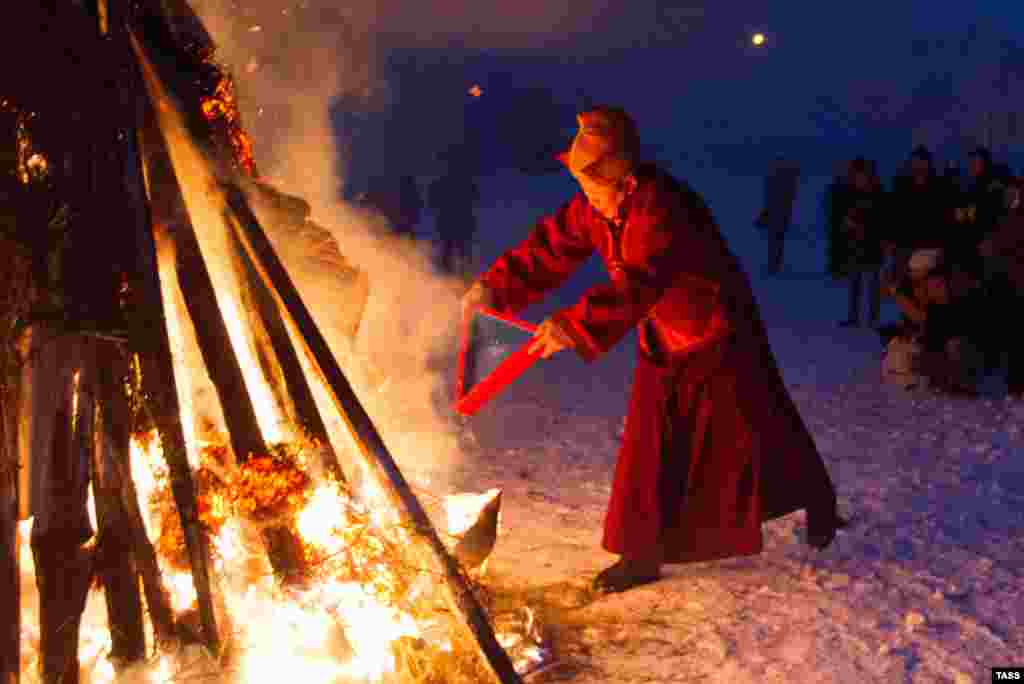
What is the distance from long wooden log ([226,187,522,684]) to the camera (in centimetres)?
320

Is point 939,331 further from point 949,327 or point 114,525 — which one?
point 114,525

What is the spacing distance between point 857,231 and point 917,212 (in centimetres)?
115

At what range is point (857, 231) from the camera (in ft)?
35.8

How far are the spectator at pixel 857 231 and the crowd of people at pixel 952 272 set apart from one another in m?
0.13

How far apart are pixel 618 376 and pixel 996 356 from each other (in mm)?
3191

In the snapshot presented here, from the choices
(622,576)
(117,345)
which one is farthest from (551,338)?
(117,345)

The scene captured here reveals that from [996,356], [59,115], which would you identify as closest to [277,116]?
[59,115]

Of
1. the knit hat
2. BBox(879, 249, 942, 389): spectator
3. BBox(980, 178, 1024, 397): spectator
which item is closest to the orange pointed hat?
BBox(879, 249, 942, 389): spectator

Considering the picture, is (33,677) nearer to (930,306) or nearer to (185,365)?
(185,365)

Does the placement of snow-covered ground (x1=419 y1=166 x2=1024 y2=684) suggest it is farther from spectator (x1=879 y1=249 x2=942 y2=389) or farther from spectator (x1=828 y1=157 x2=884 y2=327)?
spectator (x1=828 y1=157 x2=884 y2=327)

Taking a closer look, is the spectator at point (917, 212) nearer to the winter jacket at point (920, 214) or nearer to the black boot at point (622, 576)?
the winter jacket at point (920, 214)

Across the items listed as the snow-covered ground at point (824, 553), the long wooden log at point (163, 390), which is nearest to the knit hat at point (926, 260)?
the snow-covered ground at point (824, 553)

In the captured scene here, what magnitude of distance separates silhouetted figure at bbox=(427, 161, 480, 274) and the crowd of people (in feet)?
20.3

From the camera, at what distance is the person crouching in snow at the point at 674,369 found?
3.81 m
